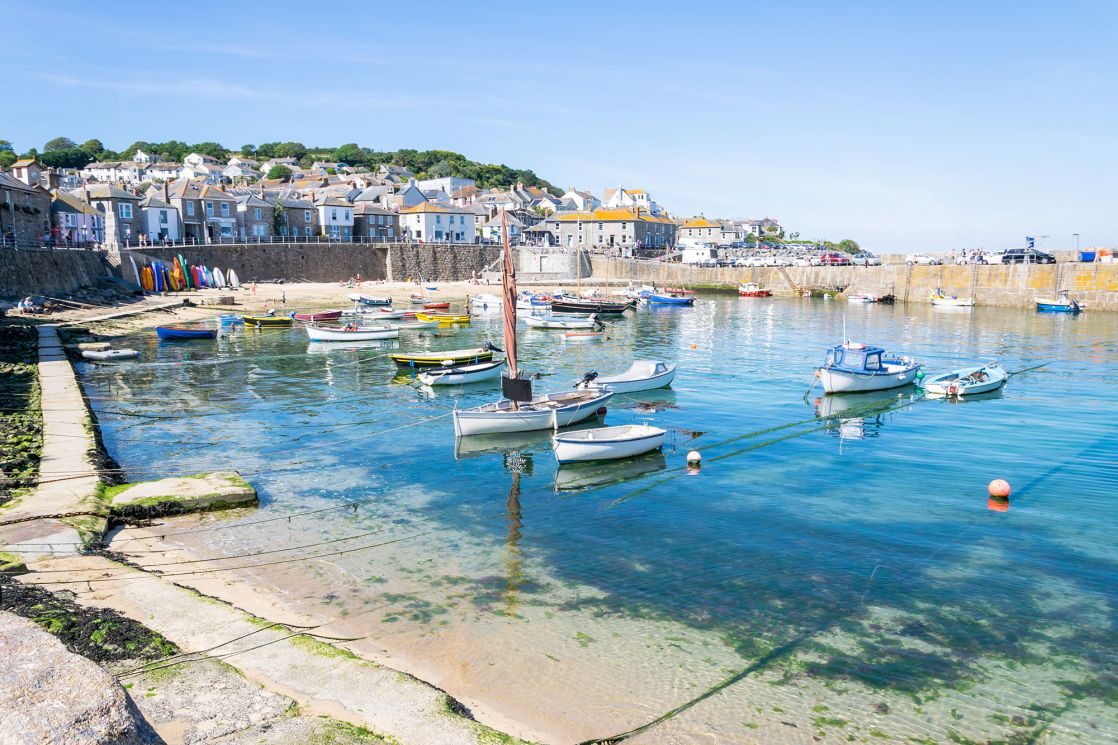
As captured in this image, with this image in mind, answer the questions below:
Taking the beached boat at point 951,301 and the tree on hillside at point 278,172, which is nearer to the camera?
the beached boat at point 951,301

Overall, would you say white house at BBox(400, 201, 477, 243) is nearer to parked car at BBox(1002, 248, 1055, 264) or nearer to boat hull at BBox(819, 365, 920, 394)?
parked car at BBox(1002, 248, 1055, 264)

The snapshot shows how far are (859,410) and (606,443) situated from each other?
15544mm

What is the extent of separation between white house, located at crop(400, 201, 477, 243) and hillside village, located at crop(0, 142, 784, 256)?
0.52 ft

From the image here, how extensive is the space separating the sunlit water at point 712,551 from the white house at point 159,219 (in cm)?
6090

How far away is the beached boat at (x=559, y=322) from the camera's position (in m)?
63.6

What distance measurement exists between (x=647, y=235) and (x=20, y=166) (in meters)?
A: 95.3

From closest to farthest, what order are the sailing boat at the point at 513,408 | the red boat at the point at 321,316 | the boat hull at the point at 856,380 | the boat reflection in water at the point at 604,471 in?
the boat reflection in water at the point at 604,471
the sailing boat at the point at 513,408
the boat hull at the point at 856,380
the red boat at the point at 321,316

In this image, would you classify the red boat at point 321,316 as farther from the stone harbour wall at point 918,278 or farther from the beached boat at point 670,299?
the stone harbour wall at point 918,278

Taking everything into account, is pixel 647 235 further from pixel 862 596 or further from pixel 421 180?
pixel 862 596

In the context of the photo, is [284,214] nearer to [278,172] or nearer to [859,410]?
[278,172]

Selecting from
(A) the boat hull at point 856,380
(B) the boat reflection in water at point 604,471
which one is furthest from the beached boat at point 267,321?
(B) the boat reflection in water at point 604,471

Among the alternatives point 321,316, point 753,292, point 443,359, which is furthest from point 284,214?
point 443,359

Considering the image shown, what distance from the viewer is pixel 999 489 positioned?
21312mm

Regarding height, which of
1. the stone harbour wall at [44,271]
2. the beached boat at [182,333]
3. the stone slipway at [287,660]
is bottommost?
the stone slipway at [287,660]
